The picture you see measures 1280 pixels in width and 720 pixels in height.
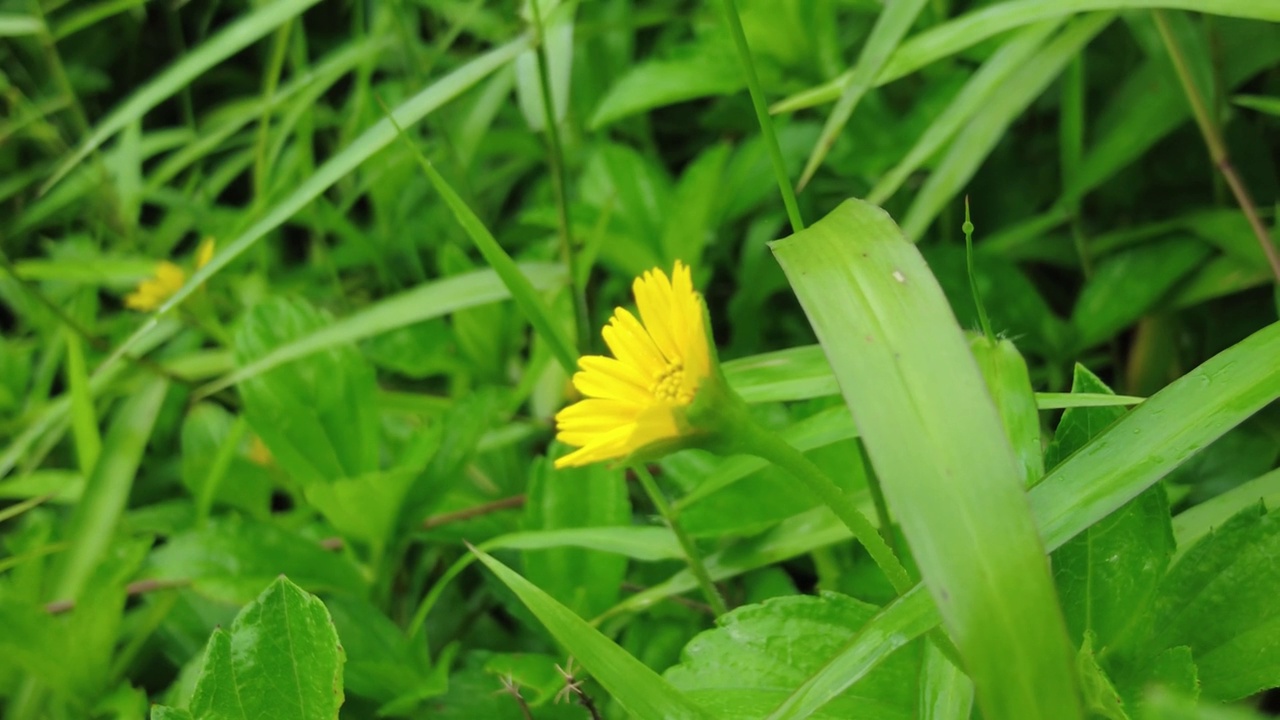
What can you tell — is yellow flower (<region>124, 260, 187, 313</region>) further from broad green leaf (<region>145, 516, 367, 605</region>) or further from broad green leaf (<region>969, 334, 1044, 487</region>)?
broad green leaf (<region>969, 334, 1044, 487</region>)

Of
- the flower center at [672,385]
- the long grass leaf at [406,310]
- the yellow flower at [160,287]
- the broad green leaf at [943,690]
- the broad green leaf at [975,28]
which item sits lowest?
the broad green leaf at [943,690]

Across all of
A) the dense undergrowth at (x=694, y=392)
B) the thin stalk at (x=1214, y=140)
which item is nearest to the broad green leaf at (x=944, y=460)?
the dense undergrowth at (x=694, y=392)

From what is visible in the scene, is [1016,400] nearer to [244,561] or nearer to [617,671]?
[617,671]

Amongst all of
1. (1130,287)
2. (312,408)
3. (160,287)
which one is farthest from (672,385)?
(160,287)

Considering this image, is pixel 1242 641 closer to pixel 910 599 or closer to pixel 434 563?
pixel 910 599

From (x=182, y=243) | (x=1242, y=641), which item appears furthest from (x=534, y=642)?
(x=182, y=243)

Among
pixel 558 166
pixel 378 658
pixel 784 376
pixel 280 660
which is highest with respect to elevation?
pixel 558 166

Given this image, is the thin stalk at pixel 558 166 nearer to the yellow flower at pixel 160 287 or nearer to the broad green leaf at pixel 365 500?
the broad green leaf at pixel 365 500
